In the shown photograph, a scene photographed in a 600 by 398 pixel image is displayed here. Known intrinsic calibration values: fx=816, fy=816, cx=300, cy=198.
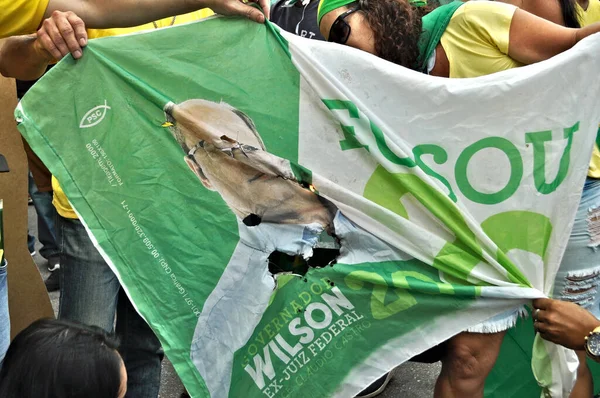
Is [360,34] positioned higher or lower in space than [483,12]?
lower

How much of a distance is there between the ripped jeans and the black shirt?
4.42 feet

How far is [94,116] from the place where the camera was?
7.56ft

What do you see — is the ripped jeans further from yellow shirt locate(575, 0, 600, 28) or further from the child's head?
the child's head

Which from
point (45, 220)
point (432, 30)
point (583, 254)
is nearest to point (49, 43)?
point (432, 30)

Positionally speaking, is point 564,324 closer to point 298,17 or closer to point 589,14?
point 589,14

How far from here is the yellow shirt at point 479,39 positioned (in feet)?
7.27

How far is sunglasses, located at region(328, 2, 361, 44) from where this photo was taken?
2.40 m

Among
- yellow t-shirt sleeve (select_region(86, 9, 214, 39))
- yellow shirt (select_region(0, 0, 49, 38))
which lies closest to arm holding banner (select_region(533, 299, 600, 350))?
yellow t-shirt sleeve (select_region(86, 9, 214, 39))

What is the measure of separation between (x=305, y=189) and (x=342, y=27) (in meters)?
0.51

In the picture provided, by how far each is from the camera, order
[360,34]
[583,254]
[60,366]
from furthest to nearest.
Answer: [583,254]
[360,34]
[60,366]

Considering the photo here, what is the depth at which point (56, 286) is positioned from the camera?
459 centimetres

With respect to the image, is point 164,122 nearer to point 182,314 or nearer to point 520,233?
point 182,314

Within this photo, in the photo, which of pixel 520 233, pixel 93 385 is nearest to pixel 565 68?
pixel 520 233

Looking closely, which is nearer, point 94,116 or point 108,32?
point 94,116
